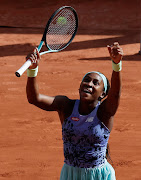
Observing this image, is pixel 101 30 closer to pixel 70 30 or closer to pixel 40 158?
pixel 40 158

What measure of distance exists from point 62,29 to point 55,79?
5759 mm

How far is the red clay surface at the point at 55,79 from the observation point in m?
7.46

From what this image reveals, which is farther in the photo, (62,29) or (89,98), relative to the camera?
(62,29)

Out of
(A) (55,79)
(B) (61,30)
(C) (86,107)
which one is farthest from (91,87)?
(A) (55,79)

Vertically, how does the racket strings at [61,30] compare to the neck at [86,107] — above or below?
A: above

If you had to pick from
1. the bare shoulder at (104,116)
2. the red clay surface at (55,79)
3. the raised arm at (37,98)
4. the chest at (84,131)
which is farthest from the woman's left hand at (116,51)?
the red clay surface at (55,79)

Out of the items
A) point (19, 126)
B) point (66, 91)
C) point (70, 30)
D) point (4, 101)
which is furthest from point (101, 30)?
point (70, 30)

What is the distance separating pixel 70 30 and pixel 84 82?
5.64 feet

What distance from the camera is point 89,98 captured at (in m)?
4.17

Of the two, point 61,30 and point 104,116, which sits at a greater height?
point 61,30

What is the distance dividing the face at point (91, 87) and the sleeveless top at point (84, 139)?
14 cm

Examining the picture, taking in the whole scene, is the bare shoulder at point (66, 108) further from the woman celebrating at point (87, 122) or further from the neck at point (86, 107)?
the neck at point (86, 107)

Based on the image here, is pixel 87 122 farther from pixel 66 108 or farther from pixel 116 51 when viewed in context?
pixel 116 51

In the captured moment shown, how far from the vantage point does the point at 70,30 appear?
5.79 meters
